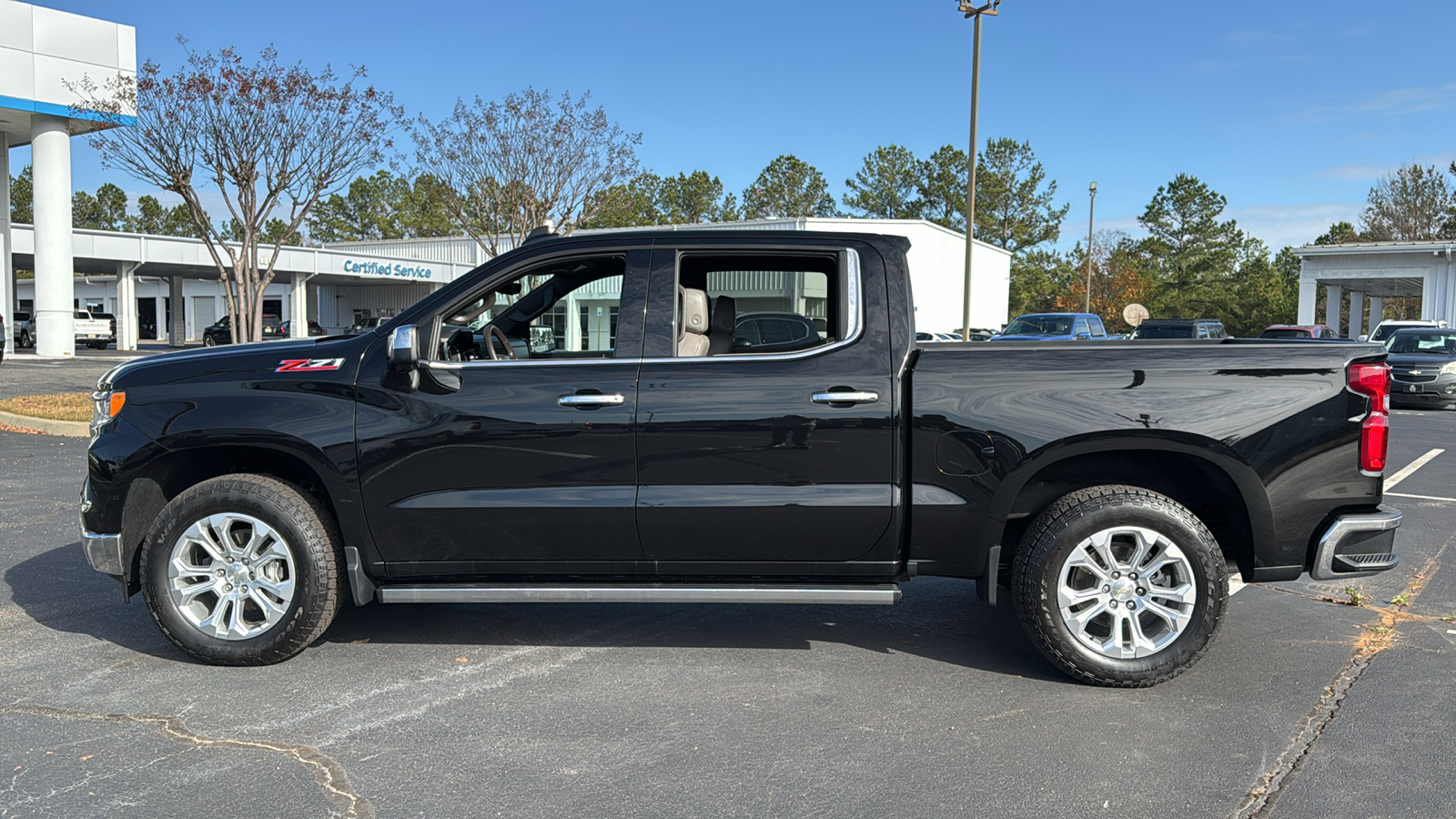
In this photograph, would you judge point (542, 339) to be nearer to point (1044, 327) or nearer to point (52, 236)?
point (1044, 327)

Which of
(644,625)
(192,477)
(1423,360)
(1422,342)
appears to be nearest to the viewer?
(192,477)

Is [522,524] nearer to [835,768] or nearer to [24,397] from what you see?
[835,768]

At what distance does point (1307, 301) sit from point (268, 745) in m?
43.8

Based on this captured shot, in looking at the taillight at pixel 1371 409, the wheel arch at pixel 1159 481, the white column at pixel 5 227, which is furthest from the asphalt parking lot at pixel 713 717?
the white column at pixel 5 227

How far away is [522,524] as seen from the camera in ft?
14.4

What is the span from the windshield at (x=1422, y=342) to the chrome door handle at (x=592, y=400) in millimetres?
21456

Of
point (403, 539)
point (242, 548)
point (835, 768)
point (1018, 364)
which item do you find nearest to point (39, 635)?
point (242, 548)

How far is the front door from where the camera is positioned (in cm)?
434

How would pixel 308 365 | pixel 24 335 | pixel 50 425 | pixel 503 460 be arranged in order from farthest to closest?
1. pixel 24 335
2. pixel 50 425
3. pixel 308 365
4. pixel 503 460

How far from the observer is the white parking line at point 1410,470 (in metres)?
9.96

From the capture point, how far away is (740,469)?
4.30 meters

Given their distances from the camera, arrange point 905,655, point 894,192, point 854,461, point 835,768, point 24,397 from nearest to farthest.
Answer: point 835,768, point 854,461, point 905,655, point 24,397, point 894,192

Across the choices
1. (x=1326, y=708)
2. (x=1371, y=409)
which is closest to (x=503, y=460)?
(x=1326, y=708)

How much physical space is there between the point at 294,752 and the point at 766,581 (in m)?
1.91
